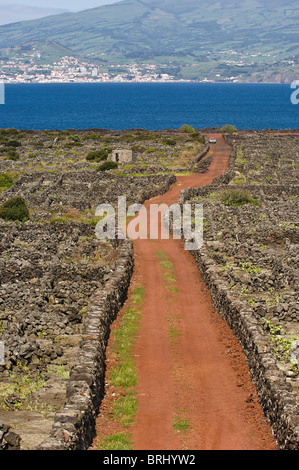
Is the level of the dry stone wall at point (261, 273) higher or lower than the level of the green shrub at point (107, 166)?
lower

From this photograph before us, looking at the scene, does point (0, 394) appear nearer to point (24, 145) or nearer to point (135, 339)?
point (135, 339)

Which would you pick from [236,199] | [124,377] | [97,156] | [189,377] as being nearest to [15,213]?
[236,199]

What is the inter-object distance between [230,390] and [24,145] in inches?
3139

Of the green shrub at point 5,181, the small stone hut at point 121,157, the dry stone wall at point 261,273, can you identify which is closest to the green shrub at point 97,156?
the small stone hut at point 121,157

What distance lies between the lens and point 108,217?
38750mm

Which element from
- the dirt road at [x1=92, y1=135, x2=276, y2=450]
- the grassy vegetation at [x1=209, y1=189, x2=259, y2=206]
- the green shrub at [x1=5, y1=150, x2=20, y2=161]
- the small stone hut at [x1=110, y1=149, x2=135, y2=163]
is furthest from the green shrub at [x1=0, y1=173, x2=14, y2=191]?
the dirt road at [x1=92, y1=135, x2=276, y2=450]

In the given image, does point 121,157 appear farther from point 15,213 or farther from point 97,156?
point 15,213

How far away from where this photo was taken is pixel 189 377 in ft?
54.6

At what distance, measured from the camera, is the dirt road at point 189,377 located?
13469 mm

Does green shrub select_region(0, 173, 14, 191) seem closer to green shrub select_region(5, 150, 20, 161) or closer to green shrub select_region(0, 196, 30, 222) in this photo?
green shrub select_region(0, 196, 30, 222)

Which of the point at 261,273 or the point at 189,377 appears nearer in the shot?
the point at 189,377

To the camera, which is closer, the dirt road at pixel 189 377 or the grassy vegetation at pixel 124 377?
the grassy vegetation at pixel 124 377

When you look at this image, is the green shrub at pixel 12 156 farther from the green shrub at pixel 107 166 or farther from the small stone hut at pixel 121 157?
the green shrub at pixel 107 166

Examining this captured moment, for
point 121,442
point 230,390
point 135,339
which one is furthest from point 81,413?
point 135,339
